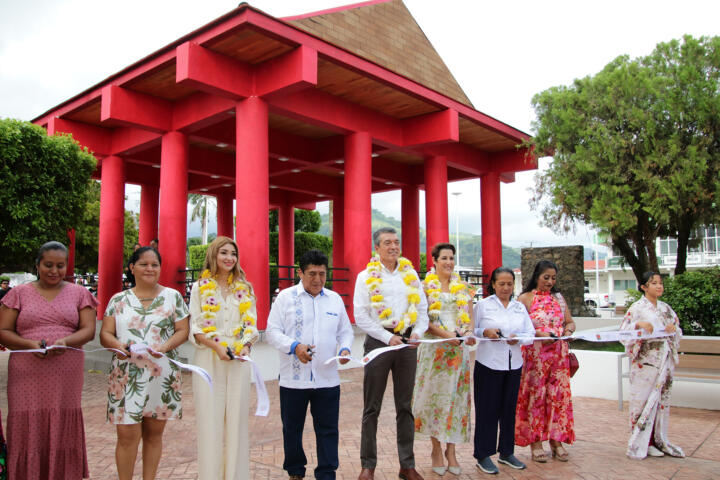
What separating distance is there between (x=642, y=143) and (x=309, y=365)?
31.6 feet

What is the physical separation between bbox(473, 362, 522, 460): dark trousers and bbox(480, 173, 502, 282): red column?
10.4 metres

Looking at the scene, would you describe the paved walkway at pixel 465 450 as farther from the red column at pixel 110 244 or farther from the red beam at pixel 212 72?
the red column at pixel 110 244

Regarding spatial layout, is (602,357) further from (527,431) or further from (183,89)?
(183,89)

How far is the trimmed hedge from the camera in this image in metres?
8.40

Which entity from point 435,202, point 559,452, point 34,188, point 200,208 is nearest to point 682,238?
point 435,202

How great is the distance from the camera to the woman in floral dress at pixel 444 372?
4641mm

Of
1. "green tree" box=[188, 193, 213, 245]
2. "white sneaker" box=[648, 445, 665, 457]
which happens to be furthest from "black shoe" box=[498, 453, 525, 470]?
"green tree" box=[188, 193, 213, 245]

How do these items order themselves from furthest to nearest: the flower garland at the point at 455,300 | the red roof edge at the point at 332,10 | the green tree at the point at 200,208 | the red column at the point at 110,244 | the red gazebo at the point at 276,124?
1. the green tree at the point at 200,208
2. the red column at the point at 110,244
3. the red roof edge at the point at 332,10
4. the red gazebo at the point at 276,124
5. the flower garland at the point at 455,300

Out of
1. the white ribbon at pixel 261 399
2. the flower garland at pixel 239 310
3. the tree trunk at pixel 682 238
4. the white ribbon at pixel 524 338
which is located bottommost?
the white ribbon at pixel 261 399

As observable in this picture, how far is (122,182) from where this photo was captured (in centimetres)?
1284

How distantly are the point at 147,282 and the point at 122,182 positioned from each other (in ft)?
32.6

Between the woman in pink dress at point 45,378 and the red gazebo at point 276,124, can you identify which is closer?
the woman in pink dress at point 45,378

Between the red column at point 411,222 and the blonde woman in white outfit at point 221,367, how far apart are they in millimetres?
12766

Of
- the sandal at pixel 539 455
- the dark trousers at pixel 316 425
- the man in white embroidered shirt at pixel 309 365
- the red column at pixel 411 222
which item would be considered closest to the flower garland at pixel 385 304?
the man in white embroidered shirt at pixel 309 365
